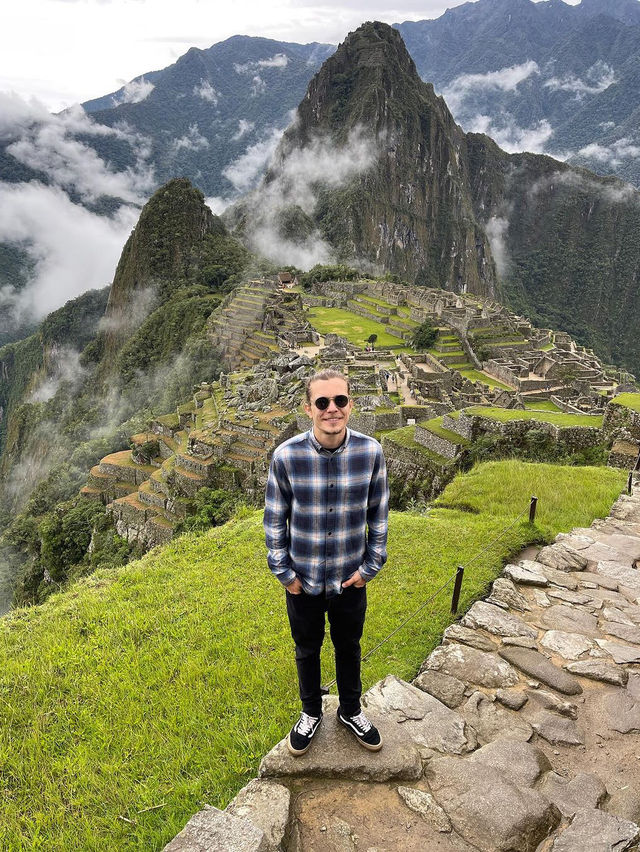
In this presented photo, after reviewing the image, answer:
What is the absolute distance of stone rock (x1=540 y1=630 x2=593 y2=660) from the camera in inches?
145

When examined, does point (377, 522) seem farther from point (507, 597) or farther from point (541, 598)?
point (541, 598)

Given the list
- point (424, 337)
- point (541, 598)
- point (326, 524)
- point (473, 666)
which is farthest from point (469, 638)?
point (424, 337)

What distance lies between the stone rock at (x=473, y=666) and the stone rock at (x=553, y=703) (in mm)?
141

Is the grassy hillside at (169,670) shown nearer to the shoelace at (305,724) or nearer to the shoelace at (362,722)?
the shoelace at (305,724)

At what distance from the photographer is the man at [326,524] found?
254 centimetres

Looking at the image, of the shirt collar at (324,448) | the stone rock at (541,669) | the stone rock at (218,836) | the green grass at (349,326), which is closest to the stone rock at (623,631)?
the stone rock at (541,669)

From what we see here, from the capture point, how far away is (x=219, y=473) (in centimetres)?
1605

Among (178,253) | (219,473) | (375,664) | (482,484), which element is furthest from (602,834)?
(178,253)

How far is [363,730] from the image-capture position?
2.76 metres

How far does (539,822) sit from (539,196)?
677 feet

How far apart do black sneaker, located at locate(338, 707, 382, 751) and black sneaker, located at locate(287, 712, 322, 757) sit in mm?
151

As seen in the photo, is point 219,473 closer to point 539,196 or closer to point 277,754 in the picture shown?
point 277,754

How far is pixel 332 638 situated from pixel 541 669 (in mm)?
1624

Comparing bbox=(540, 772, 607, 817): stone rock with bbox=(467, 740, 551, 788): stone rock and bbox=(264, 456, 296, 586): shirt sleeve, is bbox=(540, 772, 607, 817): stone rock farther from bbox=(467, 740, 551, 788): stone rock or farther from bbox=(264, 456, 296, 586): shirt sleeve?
bbox=(264, 456, 296, 586): shirt sleeve
